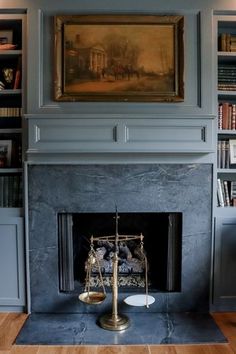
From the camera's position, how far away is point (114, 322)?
2.62 meters

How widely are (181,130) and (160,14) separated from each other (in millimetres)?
938

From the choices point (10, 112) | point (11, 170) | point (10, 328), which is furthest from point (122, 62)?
point (10, 328)

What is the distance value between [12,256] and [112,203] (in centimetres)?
92

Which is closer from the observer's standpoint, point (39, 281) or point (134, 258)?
point (39, 281)

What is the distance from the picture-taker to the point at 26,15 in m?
2.78

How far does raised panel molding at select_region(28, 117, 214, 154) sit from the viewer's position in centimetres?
270

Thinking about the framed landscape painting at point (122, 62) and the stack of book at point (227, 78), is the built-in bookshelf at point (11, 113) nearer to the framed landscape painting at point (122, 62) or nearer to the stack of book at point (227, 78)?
the framed landscape painting at point (122, 62)

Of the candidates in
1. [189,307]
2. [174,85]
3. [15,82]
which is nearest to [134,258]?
[189,307]

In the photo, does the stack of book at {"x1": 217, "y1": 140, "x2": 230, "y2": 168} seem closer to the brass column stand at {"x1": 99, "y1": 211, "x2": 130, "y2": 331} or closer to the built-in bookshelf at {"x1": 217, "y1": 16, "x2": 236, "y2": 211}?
the built-in bookshelf at {"x1": 217, "y1": 16, "x2": 236, "y2": 211}

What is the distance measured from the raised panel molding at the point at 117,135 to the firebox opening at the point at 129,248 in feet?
1.89

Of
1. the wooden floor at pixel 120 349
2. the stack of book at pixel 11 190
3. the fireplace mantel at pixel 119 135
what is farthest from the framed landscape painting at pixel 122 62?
the wooden floor at pixel 120 349

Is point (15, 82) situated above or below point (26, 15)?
below

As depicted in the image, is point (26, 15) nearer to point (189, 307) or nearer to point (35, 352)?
point (35, 352)

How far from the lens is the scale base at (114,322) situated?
8.46 feet
